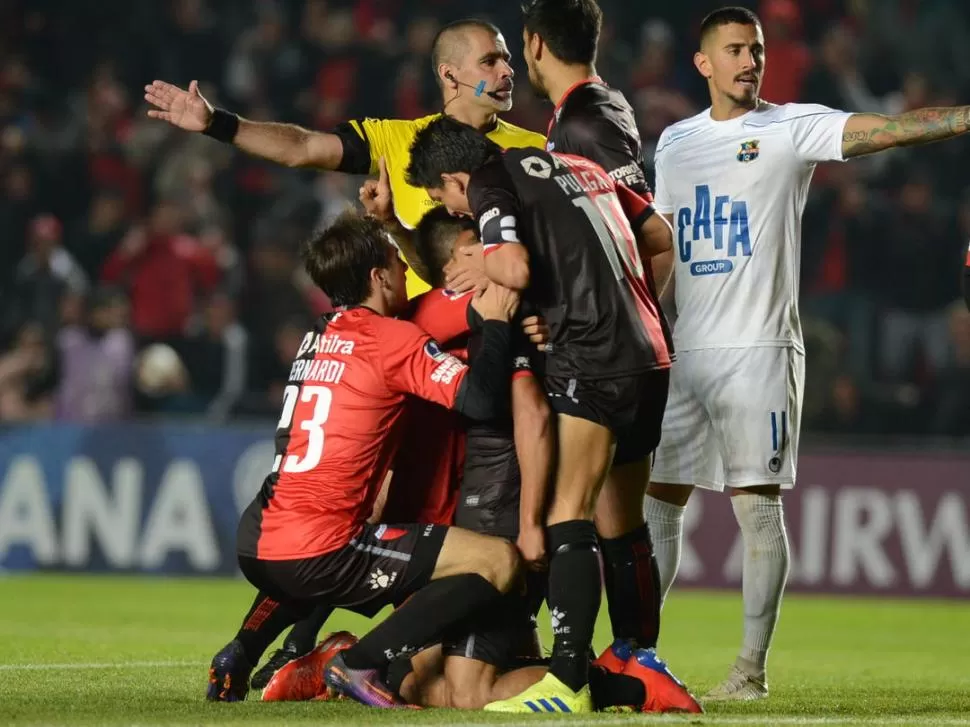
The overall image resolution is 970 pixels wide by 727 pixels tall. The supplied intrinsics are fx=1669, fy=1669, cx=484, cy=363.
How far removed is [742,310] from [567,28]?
123 cm

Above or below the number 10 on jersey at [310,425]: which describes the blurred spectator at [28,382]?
above

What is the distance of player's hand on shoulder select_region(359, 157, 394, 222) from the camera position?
587 cm

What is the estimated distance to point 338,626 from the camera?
29.0ft

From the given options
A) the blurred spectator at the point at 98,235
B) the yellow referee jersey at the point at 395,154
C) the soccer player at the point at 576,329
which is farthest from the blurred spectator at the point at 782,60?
the soccer player at the point at 576,329

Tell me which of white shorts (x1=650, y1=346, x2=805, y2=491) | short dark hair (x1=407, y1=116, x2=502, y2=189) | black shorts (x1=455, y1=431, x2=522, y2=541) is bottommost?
black shorts (x1=455, y1=431, x2=522, y2=541)

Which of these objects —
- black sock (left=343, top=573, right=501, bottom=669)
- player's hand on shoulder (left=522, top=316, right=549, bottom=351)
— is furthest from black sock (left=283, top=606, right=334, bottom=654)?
player's hand on shoulder (left=522, top=316, right=549, bottom=351)

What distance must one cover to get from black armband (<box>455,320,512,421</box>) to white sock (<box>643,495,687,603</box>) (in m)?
1.31

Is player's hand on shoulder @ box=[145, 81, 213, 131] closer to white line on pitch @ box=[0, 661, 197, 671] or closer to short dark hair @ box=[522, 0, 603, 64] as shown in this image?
short dark hair @ box=[522, 0, 603, 64]

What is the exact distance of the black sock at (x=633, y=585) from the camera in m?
5.55

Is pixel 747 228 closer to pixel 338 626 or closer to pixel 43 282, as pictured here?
pixel 338 626

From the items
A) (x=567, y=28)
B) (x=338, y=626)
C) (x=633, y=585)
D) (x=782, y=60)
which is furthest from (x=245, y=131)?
(x=782, y=60)

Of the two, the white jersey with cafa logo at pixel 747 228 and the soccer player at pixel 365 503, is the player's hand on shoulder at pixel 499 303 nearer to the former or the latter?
the soccer player at pixel 365 503

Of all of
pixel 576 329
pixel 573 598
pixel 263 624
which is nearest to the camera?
pixel 573 598

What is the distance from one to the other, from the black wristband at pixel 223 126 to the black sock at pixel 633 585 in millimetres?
2003
